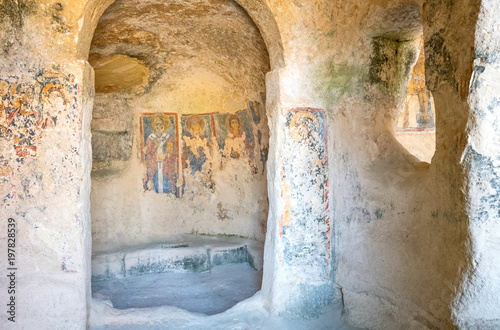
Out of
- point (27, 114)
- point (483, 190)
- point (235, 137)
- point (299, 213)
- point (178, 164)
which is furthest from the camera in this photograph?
point (178, 164)

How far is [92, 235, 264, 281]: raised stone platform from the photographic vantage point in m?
5.00

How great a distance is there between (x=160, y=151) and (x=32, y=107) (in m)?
2.70

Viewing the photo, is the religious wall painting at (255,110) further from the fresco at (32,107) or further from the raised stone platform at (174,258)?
the fresco at (32,107)

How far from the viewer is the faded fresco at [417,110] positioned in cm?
738

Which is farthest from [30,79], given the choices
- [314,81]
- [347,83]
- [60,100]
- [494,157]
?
[494,157]

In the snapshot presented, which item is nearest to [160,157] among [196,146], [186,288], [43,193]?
[196,146]

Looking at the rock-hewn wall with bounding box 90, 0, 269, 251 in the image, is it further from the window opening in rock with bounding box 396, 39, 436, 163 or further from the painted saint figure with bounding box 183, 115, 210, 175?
the window opening in rock with bounding box 396, 39, 436, 163

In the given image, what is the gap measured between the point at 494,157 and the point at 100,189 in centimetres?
465

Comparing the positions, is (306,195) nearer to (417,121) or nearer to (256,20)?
(256,20)

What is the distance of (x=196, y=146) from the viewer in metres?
5.77

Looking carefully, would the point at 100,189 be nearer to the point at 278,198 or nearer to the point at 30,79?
the point at 30,79

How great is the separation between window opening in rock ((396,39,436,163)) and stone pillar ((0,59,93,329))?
5.87m

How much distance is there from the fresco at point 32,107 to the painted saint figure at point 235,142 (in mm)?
2732

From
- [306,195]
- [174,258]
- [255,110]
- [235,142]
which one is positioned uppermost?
[255,110]
